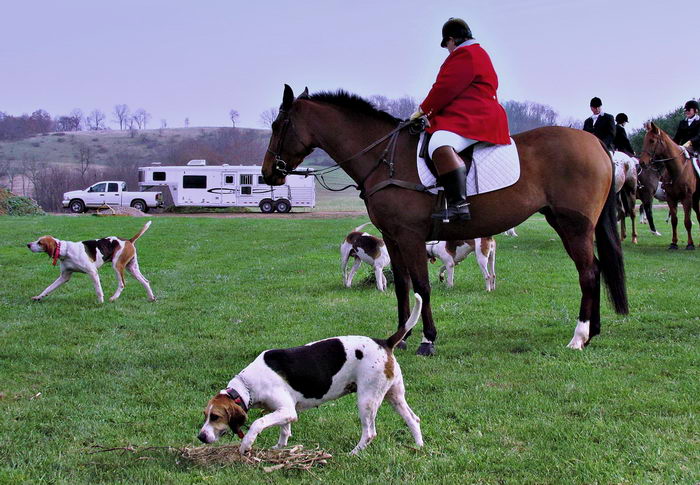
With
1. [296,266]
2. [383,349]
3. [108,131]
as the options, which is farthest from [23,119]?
[383,349]

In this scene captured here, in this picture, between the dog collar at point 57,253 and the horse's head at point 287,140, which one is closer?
the horse's head at point 287,140

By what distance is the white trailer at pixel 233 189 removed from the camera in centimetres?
4025

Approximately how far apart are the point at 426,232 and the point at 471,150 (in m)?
0.95

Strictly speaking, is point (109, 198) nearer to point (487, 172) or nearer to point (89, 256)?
point (89, 256)

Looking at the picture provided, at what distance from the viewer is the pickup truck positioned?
41.2m

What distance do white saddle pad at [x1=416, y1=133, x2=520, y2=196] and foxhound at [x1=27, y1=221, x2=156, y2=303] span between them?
523 centimetres

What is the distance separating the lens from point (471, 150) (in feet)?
23.6

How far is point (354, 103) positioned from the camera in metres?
7.73

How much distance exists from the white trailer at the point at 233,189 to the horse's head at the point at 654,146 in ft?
84.9

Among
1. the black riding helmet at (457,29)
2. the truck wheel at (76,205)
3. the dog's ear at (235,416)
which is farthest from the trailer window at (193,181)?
the dog's ear at (235,416)

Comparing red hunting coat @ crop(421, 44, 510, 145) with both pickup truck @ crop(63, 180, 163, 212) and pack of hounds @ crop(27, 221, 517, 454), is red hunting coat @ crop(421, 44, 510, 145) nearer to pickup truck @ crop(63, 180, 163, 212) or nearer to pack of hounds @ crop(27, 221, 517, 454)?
pack of hounds @ crop(27, 221, 517, 454)

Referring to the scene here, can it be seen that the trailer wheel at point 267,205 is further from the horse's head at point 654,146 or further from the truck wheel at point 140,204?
the horse's head at point 654,146

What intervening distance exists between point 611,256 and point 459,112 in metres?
2.35

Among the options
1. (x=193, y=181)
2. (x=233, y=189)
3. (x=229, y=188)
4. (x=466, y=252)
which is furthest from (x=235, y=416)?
(x=193, y=181)
